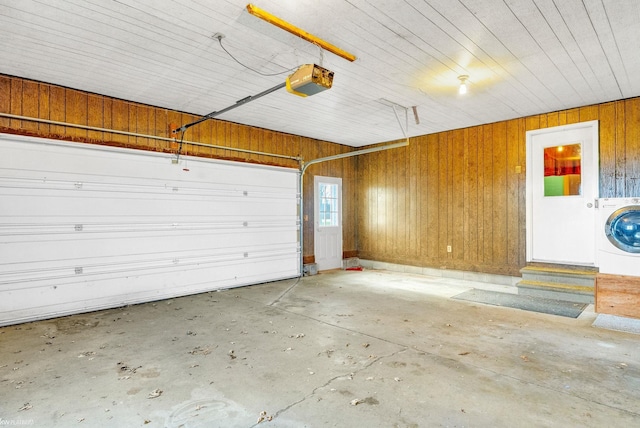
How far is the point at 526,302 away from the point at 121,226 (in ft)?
18.1

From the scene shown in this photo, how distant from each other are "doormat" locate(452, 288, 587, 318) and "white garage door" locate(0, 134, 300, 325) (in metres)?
3.36

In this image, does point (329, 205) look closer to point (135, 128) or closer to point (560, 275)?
point (135, 128)

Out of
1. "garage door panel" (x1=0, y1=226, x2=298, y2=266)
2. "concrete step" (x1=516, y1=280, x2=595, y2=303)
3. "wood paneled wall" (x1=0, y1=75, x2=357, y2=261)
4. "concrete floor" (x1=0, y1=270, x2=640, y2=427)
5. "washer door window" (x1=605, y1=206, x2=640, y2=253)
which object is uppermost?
"wood paneled wall" (x1=0, y1=75, x2=357, y2=261)

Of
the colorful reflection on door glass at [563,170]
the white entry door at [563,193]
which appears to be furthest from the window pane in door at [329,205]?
the colorful reflection on door glass at [563,170]

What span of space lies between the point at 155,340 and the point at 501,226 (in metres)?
5.35

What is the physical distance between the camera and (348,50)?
330 centimetres

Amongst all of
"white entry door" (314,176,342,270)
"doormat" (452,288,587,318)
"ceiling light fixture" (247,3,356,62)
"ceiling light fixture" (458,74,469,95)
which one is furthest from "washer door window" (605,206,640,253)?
"white entry door" (314,176,342,270)

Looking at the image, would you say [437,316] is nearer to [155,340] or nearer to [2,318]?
[155,340]

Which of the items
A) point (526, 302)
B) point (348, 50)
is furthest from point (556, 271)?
point (348, 50)

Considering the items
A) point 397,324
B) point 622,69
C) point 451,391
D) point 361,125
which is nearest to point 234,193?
point 361,125

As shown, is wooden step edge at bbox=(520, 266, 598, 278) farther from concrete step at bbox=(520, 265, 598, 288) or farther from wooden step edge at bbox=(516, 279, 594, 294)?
wooden step edge at bbox=(516, 279, 594, 294)

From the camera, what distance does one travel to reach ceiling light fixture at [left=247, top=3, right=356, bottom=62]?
263cm

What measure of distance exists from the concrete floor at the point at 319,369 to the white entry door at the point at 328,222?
2.85 meters

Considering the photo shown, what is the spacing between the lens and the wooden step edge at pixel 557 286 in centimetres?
463
